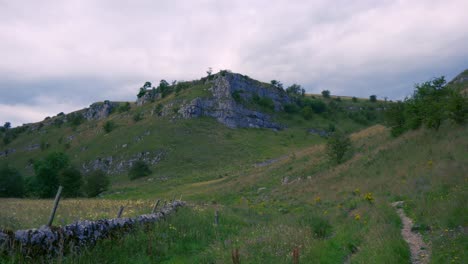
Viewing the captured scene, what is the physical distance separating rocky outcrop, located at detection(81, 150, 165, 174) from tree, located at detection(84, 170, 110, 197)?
16.9 m

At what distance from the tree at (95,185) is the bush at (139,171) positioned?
11000 millimetres

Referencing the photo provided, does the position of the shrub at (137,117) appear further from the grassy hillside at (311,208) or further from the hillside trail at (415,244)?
the hillside trail at (415,244)

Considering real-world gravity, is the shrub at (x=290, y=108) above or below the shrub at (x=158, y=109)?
below

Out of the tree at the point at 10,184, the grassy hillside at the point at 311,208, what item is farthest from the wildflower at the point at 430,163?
the tree at the point at 10,184

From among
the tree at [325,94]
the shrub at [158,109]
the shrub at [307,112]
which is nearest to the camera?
the shrub at [158,109]

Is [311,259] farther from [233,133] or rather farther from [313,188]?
[233,133]

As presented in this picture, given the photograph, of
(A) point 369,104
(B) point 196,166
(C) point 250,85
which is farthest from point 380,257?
(A) point 369,104

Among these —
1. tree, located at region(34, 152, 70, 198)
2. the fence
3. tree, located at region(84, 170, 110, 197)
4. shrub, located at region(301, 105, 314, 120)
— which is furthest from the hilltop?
the fence

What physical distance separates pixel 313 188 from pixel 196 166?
133 ft

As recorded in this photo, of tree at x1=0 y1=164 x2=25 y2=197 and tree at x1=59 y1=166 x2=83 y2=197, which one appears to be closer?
tree at x1=59 y1=166 x2=83 y2=197


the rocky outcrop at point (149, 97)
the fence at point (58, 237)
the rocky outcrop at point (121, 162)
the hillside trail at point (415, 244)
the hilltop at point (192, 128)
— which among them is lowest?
the hillside trail at point (415, 244)

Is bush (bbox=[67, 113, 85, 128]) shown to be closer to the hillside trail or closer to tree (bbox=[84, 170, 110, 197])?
tree (bbox=[84, 170, 110, 197])

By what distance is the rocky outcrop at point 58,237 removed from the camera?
8234 mm

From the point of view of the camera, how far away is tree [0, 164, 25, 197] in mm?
57844
